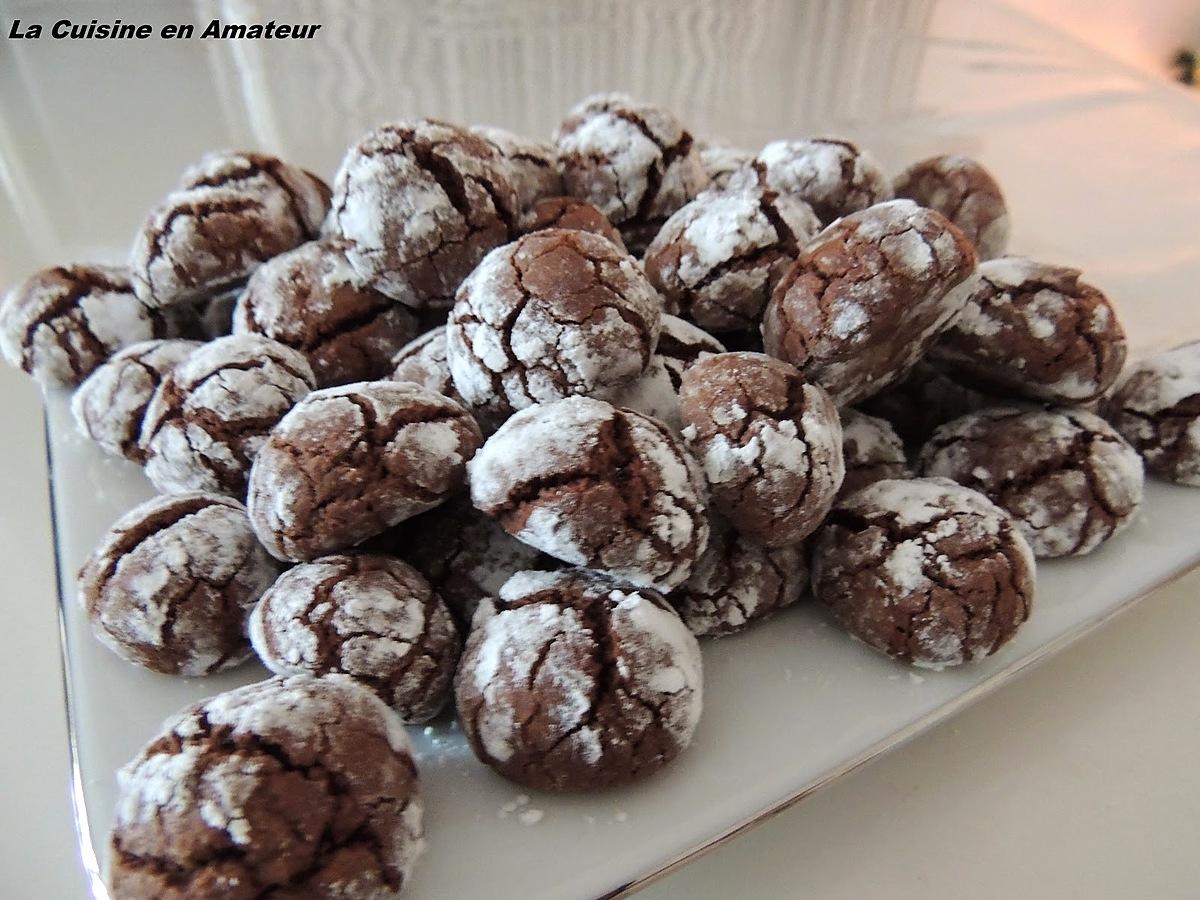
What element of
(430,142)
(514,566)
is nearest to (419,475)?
(514,566)

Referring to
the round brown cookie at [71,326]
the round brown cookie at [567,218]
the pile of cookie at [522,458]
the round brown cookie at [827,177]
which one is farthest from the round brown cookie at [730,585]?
the round brown cookie at [71,326]

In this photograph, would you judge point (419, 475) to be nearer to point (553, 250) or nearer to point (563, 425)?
point (563, 425)

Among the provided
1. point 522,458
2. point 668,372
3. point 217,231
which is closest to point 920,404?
point 668,372

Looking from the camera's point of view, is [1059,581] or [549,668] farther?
[1059,581]

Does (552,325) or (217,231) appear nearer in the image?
(552,325)

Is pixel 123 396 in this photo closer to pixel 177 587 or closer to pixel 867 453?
pixel 177 587

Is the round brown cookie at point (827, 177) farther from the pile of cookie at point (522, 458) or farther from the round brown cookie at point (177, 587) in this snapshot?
the round brown cookie at point (177, 587)

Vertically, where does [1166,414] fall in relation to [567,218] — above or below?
below

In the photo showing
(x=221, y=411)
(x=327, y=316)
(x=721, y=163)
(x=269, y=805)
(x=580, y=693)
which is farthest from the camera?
(x=721, y=163)
